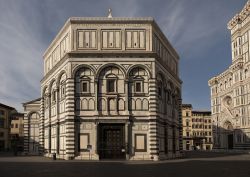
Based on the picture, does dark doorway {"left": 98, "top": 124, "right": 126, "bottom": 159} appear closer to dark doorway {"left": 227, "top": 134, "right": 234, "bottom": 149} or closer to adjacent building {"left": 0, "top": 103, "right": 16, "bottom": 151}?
dark doorway {"left": 227, "top": 134, "right": 234, "bottom": 149}

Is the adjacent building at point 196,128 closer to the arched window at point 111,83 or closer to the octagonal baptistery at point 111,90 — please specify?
the octagonal baptistery at point 111,90

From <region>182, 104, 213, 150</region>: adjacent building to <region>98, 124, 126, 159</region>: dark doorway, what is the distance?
101906 millimetres

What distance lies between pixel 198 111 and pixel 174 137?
96823 millimetres

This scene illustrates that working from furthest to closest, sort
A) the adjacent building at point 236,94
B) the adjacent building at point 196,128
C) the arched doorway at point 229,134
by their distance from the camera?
the adjacent building at point 196,128
the arched doorway at point 229,134
the adjacent building at point 236,94

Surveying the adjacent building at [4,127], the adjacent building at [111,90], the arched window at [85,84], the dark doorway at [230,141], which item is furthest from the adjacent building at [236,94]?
the adjacent building at [4,127]

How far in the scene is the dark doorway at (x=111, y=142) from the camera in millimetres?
44906

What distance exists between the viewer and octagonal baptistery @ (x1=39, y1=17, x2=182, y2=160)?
Result: 44.7m

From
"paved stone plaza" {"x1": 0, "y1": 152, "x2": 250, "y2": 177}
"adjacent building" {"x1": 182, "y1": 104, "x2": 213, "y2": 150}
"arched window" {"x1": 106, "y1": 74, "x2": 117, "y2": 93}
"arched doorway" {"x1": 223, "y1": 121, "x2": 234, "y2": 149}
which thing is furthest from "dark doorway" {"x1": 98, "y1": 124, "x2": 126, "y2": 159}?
"adjacent building" {"x1": 182, "y1": 104, "x2": 213, "y2": 150}

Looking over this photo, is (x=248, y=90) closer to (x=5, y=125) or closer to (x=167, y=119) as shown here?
(x=167, y=119)

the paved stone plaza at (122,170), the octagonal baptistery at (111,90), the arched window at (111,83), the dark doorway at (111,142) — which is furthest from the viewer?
the arched window at (111,83)

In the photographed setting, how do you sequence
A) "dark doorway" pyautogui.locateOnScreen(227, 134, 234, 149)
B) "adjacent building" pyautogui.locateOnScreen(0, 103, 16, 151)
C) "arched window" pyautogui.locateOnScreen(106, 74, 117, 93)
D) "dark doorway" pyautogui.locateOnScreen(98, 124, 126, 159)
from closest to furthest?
"dark doorway" pyautogui.locateOnScreen(98, 124, 126, 159) → "arched window" pyautogui.locateOnScreen(106, 74, 117, 93) → "dark doorway" pyautogui.locateOnScreen(227, 134, 234, 149) → "adjacent building" pyautogui.locateOnScreen(0, 103, 16, 151)

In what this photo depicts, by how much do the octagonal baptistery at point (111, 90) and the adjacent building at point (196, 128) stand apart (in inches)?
3962

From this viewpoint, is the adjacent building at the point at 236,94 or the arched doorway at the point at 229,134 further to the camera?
the arched doorway at the point at 229,134

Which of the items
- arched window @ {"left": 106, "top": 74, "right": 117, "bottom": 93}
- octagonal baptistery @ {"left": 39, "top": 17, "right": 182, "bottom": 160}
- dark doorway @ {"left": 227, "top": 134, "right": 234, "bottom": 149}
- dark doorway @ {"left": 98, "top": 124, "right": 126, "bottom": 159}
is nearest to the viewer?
octagonal baptistery @ {"left": 39, "top": 17, "right": 182, "bottom": 160}
